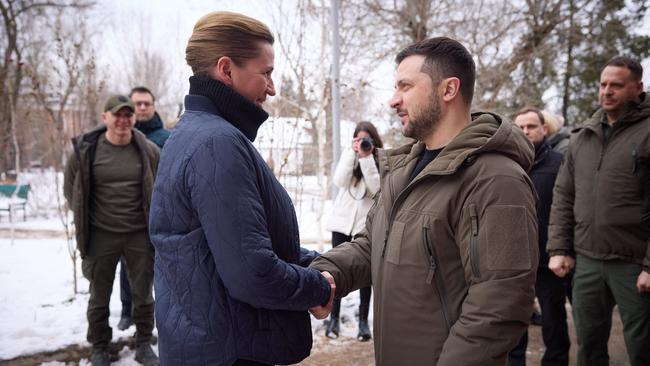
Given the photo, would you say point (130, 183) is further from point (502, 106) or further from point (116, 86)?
point (116, 86)

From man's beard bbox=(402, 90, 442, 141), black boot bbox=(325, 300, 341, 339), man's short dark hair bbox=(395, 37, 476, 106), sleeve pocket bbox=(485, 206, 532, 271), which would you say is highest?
man's short dark hair bbox=(395, 37, 476, 106)

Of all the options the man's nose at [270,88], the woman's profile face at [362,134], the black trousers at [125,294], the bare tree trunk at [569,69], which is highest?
the bare tree trunk at [569,69]

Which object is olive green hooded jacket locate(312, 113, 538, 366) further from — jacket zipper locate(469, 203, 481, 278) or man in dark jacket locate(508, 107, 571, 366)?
man in dark jacket locate(508, 107, 571, 366)

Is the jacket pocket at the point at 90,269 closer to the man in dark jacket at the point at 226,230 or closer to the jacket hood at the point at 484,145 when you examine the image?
the man in dark jacket at the point at 226,230

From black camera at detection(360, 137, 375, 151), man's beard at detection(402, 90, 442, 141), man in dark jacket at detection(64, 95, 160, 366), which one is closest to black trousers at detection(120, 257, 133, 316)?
man in dark jacket at detection(64, 95, 160, 366)

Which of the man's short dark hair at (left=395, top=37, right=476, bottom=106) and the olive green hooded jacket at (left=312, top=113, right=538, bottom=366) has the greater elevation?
the man's short dark hair at (left=395, top=37, right=476, bottom=106)

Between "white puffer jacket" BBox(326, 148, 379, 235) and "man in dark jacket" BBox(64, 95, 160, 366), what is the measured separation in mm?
1885

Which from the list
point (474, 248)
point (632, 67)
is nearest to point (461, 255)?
point (474, 248)

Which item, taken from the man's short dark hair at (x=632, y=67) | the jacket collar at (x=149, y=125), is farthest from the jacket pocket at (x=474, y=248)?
the jacket collar at (x=149, y=125)

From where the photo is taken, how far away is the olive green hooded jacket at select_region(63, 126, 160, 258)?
3996 millimetres

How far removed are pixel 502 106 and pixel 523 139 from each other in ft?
47.5

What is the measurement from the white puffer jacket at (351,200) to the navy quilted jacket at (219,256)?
2.99 m

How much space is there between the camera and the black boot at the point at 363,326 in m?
4.81

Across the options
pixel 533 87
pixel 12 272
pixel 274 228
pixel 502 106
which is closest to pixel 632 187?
pixel 274 228
